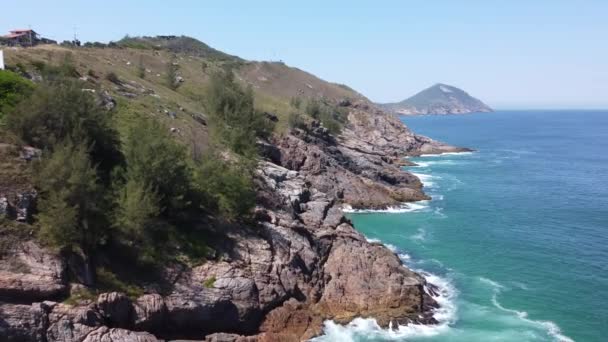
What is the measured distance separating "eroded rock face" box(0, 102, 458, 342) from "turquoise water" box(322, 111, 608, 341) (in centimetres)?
351

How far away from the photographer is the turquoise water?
152ft

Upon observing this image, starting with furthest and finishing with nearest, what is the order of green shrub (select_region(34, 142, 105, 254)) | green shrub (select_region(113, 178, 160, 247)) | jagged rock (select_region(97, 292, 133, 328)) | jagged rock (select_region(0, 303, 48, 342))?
1. green shrub (select_region(113, 178, 160, 247))
2. green shrub (select_region(34, 142, 105, 254))
3. jagged rock (select_region(97, 292, 133, 328))
4. jagged rock (select_region(0, 303, 48, 342))

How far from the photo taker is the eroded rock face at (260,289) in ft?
111

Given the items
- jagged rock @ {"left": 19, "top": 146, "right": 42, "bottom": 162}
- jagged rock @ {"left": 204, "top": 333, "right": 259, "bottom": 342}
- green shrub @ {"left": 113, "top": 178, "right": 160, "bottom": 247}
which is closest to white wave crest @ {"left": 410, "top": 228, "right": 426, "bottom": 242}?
jagged rock @ {"left": 204, "top": 333, "right": 259, "bottom": 342}

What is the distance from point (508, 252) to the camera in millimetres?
66875

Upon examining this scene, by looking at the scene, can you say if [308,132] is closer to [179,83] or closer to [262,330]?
[179,83]

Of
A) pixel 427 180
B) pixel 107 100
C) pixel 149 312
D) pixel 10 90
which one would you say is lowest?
pixel 149 312

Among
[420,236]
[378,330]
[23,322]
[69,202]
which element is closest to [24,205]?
[69,202]

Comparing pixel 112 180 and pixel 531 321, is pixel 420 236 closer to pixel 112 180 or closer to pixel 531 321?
pixel 531 321

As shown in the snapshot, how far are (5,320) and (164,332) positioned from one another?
11326 mm

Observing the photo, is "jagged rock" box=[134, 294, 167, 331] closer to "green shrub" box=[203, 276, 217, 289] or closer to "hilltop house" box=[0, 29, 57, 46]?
"green shrub" box=[203, 276, 217, 289]

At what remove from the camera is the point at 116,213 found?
40.7 meters

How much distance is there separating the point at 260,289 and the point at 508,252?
1536 inches

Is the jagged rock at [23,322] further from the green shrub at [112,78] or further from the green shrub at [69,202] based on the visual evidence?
the green shrub at [112,78]
